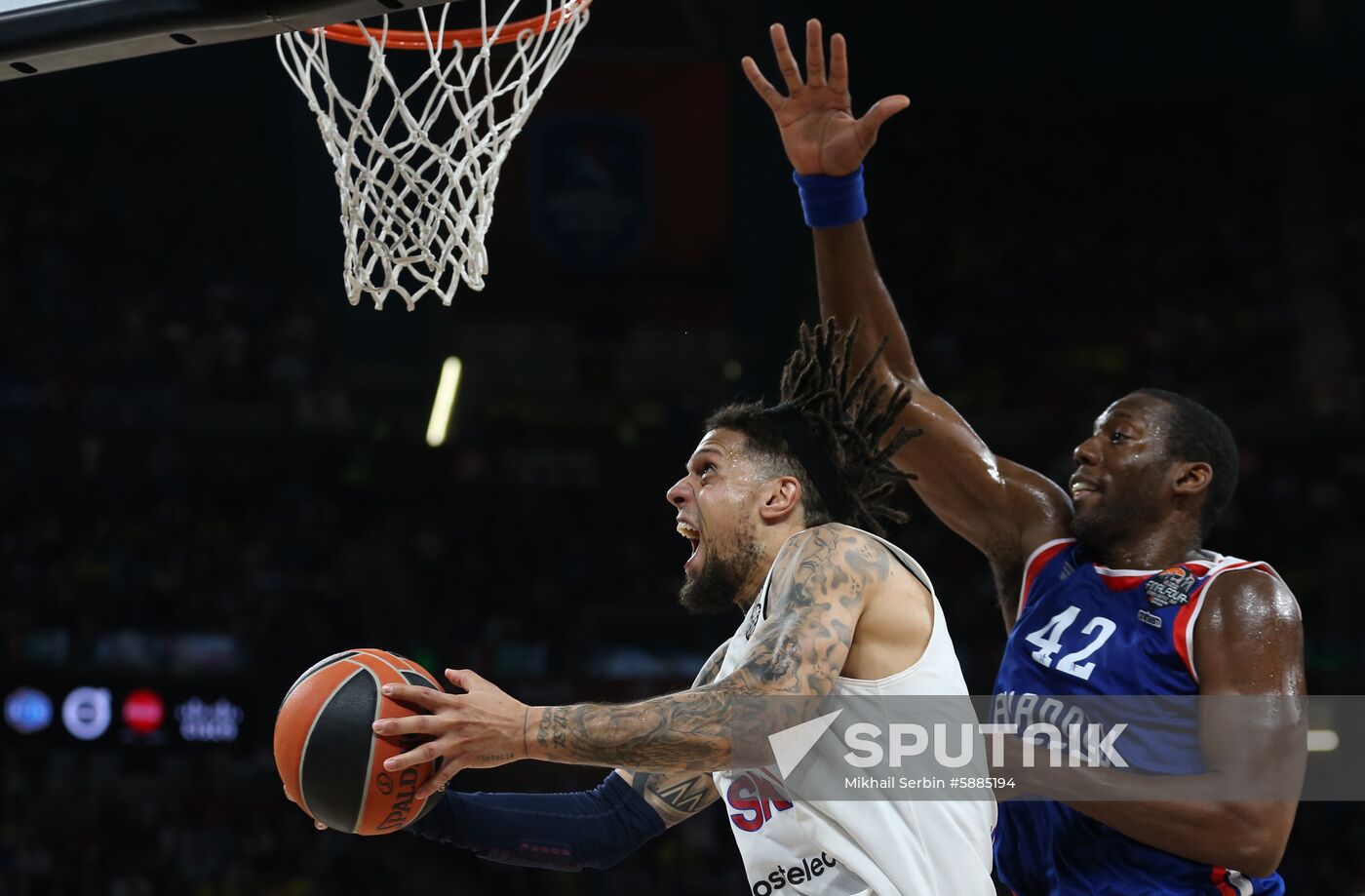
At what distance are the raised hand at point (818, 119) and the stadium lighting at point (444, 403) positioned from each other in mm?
10262

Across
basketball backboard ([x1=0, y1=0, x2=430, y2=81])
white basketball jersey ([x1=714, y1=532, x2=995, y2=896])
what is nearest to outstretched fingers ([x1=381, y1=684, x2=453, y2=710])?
white basketball jersey ([x1=714, y1=532, x2=995, y2=896])

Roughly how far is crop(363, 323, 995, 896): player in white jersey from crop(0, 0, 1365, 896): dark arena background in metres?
7.85

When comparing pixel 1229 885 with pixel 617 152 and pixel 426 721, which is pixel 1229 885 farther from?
pixel 617 152

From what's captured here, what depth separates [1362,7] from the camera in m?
15.2

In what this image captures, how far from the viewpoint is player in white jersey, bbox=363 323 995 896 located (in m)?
2.41

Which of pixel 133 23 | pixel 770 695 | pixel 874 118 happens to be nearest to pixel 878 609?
pixel 770 695

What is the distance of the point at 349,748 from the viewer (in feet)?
8.42

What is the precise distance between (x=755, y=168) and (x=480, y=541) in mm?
4824

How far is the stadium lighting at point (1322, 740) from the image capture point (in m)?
A: 10.5

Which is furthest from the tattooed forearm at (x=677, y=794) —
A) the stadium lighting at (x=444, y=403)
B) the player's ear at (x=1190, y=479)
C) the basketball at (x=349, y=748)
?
the stadium lighting at (x=444, y=403)

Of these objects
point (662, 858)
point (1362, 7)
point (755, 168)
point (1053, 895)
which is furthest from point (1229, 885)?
point (1362, 7)

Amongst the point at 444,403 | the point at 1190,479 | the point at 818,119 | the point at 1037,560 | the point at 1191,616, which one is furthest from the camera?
the point at 444,403

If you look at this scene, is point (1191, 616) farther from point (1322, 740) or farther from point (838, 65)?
point (1322, 740)

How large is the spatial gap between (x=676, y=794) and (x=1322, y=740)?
8823 millimetres
